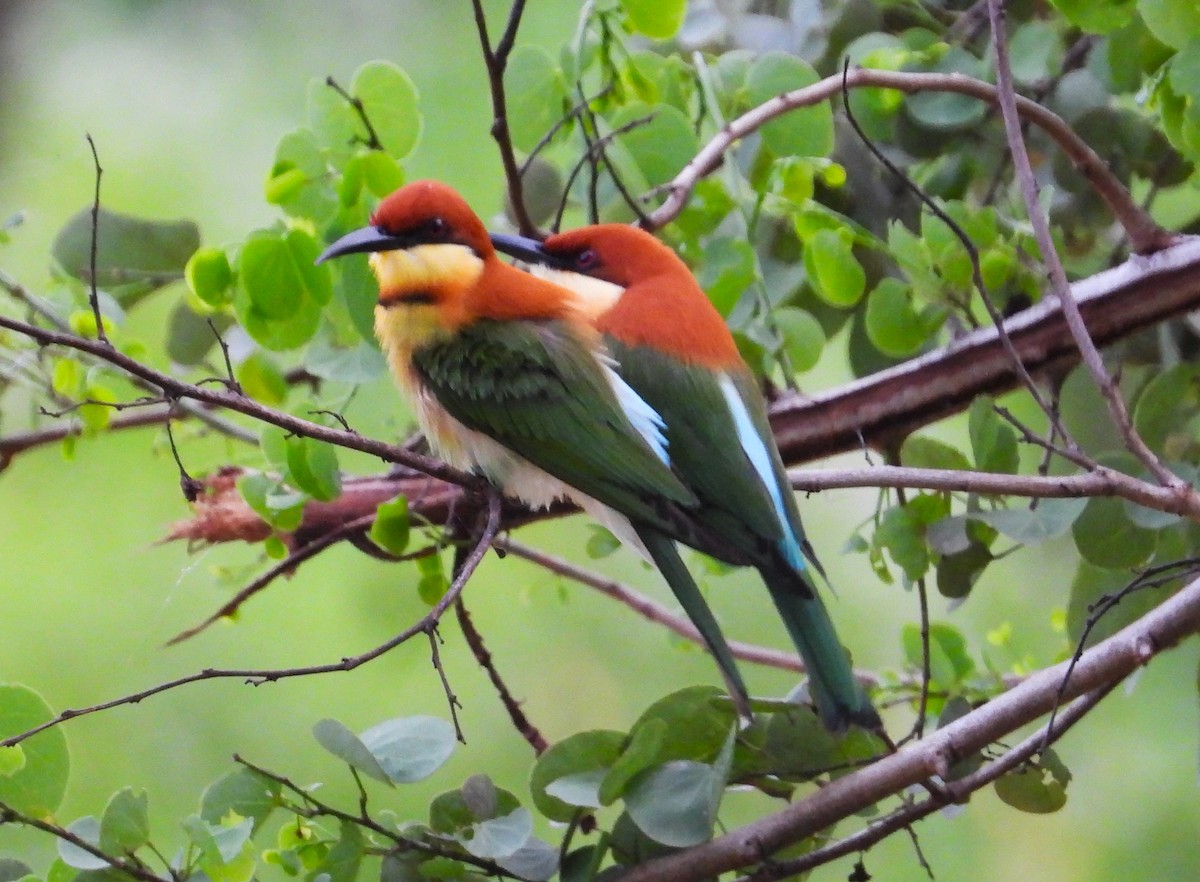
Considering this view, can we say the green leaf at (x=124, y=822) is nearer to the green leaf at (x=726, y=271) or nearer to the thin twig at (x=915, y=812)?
the thin twig at (x=915, y=812)

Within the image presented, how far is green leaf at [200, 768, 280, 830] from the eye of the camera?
78cm

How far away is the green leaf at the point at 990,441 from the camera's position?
89 cm

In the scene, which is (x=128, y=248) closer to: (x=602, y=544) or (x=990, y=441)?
(x=602, y=544)

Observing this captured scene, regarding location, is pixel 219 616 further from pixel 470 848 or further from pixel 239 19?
pixel 239 19

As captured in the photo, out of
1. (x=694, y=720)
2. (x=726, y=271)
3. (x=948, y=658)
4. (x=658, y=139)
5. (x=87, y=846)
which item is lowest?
(x=87, y=846)

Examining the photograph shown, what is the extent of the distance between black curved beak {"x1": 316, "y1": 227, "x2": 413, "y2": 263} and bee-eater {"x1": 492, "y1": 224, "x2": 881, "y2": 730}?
0.53 feet

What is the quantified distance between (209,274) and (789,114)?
0.43 meters

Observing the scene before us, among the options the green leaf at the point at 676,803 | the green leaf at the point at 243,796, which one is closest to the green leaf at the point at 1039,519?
the green leaf at the point at 676,803

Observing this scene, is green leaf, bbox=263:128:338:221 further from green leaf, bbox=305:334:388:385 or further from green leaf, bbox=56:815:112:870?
green leaf, bbox=56:815:112:870

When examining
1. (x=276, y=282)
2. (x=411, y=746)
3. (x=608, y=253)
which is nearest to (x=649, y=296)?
(x=608, y=253)

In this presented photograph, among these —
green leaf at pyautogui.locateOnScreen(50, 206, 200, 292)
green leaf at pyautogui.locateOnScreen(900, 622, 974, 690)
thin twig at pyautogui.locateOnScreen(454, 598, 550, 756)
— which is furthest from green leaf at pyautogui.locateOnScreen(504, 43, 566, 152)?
green leaf at pyautogui.locateOnScreen(900, 622, 974, 690)

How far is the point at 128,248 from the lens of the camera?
105 cm

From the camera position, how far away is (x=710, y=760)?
2.73ft

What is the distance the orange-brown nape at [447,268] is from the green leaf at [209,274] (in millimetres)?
101
